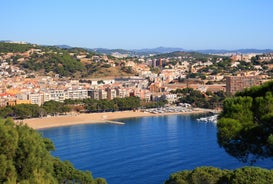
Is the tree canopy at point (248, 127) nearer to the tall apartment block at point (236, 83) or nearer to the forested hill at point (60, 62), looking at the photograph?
the tall apartment block at point (236, 83)

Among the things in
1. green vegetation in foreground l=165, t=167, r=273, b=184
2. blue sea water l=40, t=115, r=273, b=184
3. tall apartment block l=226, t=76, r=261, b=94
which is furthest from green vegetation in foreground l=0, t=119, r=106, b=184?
tall apartment block l=226, t=76, r=261, b=94

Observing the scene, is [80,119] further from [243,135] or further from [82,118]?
[243,135]

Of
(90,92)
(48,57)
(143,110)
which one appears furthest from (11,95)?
(48,57)

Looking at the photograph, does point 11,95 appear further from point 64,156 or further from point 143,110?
point 64,156

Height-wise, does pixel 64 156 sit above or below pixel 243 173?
below

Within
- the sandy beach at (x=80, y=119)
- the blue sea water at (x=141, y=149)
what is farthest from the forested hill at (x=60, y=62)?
the blue sea water at (x=141, y=149)

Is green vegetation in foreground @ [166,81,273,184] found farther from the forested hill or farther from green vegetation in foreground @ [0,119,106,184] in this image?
the forested hill

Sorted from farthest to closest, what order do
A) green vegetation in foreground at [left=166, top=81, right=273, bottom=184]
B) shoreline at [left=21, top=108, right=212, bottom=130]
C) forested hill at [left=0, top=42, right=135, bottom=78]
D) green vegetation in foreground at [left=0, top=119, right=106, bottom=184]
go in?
forested hill at [left=0, top=42, right=135, bottom=78] < shoreline at [left=21, top=108, right=212, bottom=130] < green vegetation in foreground at [left=166, top=81, right=273, bottom=184] < green vegetation in foreground at [left=0, top=119, right=106, bottom=184]
